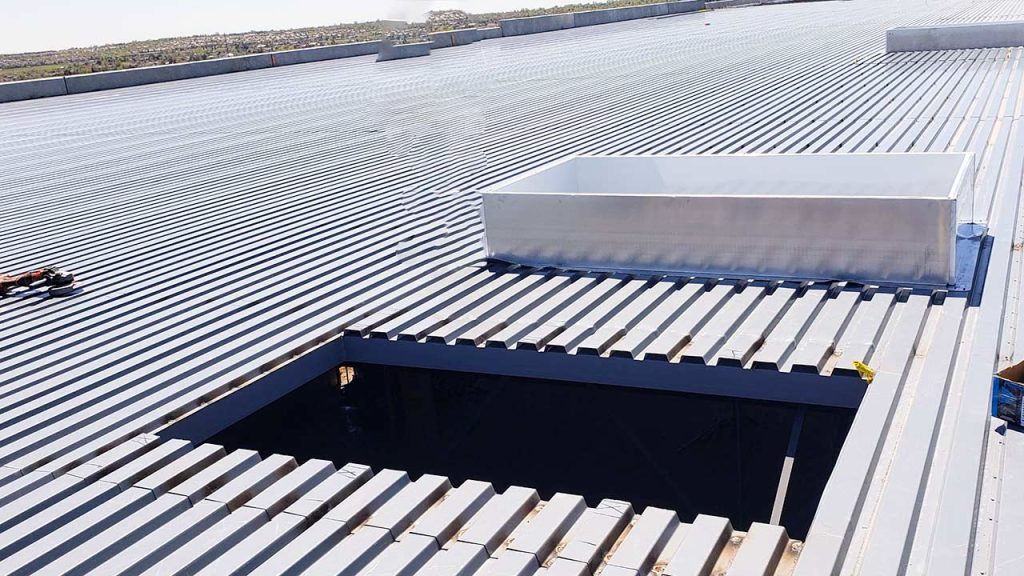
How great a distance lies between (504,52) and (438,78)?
928 cm

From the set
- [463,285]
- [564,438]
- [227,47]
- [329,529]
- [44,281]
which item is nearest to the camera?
[329,529]

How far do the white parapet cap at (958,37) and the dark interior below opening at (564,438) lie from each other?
1655 centimetres

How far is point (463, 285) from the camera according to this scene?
7504mm

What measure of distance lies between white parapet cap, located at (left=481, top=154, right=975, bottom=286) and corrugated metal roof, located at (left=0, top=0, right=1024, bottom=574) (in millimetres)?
249

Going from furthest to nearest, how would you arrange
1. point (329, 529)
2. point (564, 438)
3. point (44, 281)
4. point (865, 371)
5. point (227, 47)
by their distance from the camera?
point (227, 47) < point (564, 438) < point (44, 281) < point (865, 371) < point (329, 529)

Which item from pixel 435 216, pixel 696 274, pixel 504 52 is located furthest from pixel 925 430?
pixel 504 52

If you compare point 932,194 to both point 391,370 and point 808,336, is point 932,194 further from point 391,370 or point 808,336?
point 391,370

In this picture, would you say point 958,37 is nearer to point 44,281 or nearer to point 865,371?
point 865,371

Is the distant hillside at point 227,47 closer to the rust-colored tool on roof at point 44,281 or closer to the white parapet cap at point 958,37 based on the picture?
the white parapet cap at point 958,37

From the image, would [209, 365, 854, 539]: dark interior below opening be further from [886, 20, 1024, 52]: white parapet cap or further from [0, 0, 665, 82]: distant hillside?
[0, 0, 665, 82]: distant hillside

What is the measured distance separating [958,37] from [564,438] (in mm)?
17578

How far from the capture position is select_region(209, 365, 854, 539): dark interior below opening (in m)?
7.59

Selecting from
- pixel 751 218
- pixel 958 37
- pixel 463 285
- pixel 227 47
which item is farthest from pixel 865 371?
pixel 227 47

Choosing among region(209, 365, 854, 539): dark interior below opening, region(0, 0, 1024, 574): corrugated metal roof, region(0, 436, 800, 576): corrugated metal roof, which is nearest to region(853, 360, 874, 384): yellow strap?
region(0, 0, 1024, 574): corrugated metal roof
